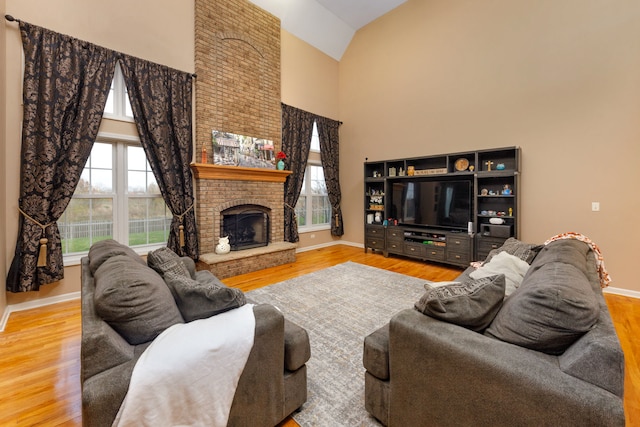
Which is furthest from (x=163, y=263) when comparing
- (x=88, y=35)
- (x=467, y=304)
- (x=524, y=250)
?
(x=88, y=35)

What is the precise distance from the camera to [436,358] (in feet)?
3.81

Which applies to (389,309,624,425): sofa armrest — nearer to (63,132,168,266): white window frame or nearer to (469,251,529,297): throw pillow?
(469,251,529,297): throw pillow

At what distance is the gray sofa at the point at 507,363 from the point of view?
2.92 ft

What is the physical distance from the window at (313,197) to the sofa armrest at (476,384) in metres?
4.86

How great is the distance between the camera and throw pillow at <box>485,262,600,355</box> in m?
1.01

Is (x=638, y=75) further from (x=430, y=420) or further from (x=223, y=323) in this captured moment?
(x=223, y=323)

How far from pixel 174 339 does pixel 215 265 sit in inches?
118

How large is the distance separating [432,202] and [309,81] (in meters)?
3.87

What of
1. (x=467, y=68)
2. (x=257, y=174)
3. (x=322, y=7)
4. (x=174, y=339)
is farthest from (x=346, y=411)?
(x=322, y=7)

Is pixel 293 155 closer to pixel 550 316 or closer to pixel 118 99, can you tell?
pixel 118 99

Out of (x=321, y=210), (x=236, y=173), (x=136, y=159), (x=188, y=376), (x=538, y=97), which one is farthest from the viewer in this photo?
(x=321, y=210)

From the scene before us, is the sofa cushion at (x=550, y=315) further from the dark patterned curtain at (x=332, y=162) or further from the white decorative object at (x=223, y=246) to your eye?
the dark patterned curtain at (x=332, y=162)

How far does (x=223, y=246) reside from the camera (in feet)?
14.2

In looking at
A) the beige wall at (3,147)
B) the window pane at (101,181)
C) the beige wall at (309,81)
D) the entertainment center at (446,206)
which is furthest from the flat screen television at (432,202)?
the beige wall at (3,147)
